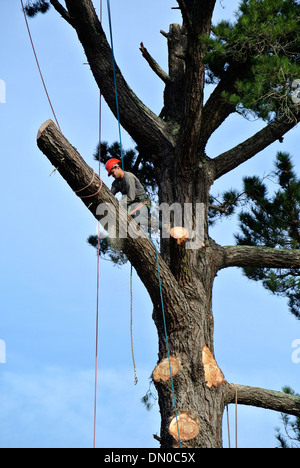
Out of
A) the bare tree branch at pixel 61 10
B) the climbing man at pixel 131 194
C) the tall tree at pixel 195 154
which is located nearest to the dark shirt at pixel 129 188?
the climbing man at pixel 131 194

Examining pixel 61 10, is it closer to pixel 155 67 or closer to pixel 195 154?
pixel 155 67

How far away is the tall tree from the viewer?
12.7ft

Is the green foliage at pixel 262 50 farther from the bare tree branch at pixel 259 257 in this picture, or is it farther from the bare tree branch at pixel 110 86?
the bare tree branch at pixel 259 257

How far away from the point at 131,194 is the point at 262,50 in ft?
5.12

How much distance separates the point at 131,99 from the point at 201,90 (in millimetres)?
923

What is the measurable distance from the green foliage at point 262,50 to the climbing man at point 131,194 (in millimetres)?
A: 1049

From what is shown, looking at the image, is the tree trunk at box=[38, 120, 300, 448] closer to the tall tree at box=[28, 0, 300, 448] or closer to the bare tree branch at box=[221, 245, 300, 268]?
the tall tree at box=[28, 0, 300, 448]

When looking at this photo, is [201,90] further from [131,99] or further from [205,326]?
[205,326]

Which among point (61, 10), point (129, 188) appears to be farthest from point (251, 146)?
point (61, 10)

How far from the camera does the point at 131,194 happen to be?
4.79 meters

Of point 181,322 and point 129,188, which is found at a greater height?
point 129,188

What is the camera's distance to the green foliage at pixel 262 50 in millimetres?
4316
